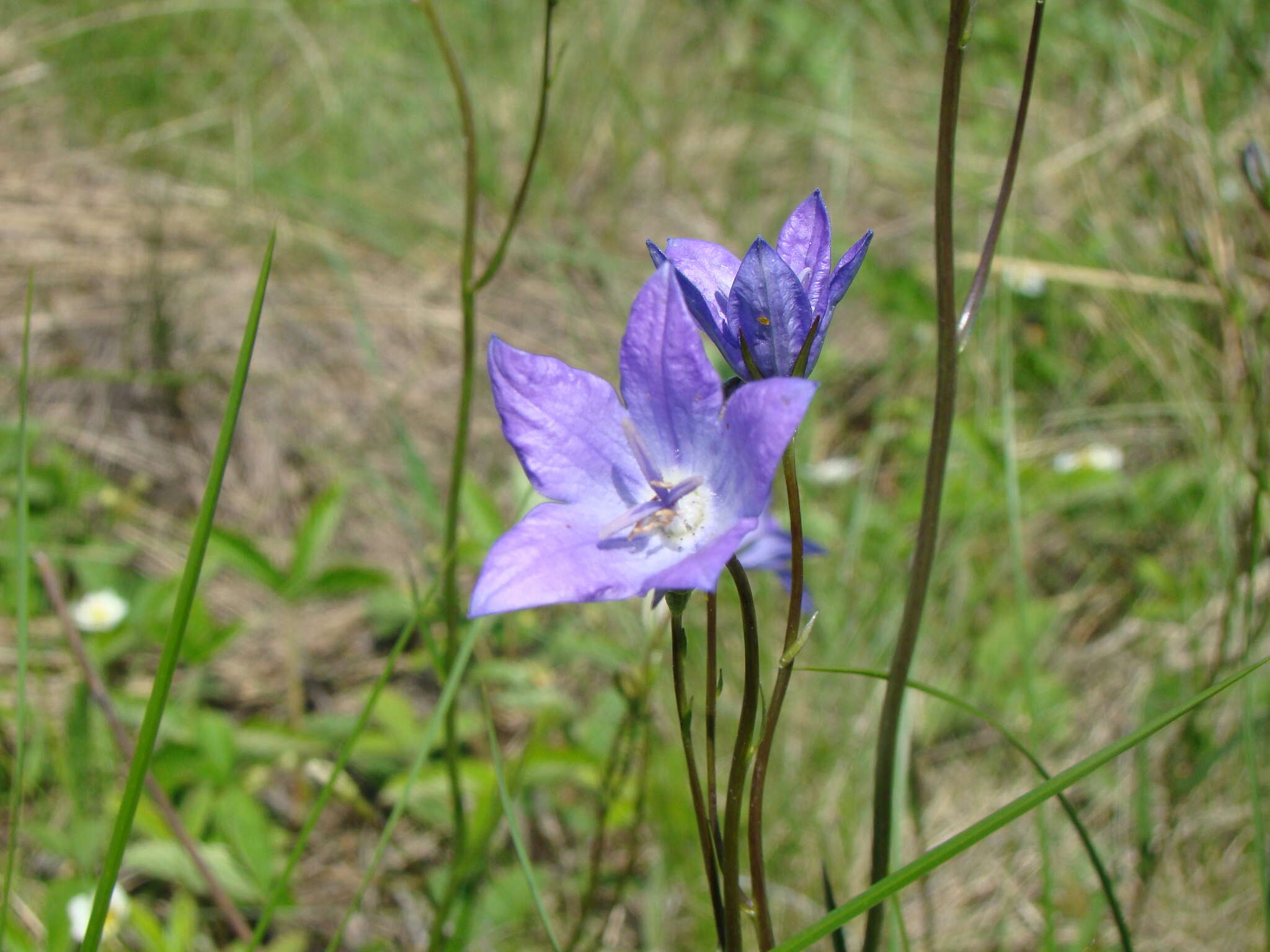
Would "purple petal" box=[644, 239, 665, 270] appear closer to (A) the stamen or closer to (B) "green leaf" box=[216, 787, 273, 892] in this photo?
(A) the stamen

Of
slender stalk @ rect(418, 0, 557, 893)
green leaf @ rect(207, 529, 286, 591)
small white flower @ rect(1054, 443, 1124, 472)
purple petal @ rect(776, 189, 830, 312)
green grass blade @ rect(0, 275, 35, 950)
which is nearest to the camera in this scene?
purple petal @ rect(776, 189, 830, 312)

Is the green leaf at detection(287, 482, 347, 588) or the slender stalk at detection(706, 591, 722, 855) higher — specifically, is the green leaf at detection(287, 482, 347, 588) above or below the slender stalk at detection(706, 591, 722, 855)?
above

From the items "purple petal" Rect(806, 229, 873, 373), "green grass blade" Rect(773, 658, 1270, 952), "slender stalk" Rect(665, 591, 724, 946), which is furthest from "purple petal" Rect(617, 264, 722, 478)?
"green grass blade" Rect(773, 658, 1270, 952)

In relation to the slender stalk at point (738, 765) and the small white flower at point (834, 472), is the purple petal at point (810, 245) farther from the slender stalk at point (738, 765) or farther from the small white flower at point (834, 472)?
the small white flower at point (834, 472)

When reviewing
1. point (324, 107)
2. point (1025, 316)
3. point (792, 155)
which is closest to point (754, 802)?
point (1025, 316)

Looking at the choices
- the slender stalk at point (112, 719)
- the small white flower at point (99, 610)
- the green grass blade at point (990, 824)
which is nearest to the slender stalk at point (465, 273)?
the slender stalk at point (112, 719)
